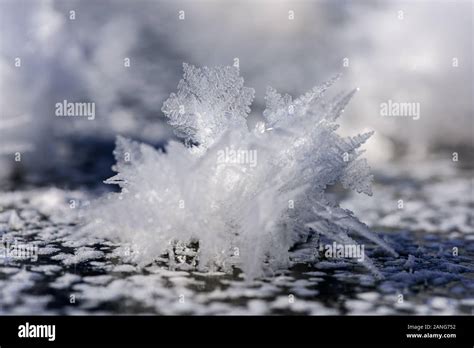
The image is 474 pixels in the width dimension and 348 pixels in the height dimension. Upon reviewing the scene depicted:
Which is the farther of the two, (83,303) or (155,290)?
(155,290)

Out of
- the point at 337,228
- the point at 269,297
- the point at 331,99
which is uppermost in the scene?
the point at 331,99

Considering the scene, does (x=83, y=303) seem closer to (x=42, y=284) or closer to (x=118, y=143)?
(x=42, y=284)

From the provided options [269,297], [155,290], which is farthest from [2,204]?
[269,297]

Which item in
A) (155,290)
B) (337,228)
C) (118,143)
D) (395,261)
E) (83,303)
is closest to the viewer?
(83,303)

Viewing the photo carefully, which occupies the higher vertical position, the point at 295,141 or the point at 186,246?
the point at 295,141

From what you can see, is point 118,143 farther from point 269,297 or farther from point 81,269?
point 269,297

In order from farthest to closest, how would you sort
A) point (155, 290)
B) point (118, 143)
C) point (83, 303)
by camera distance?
point (118, 143)
point (155, 290)
point (83, 303)
